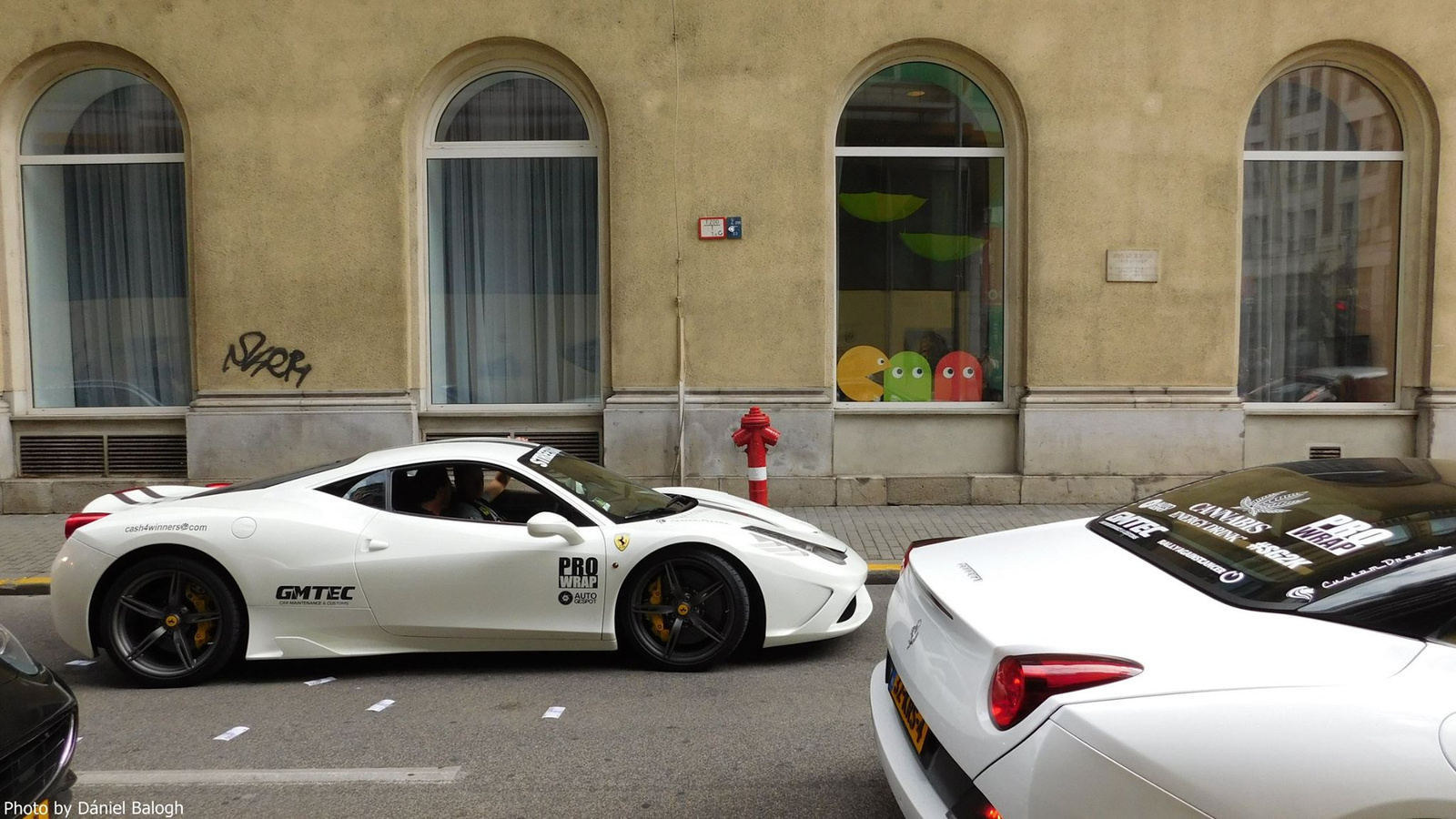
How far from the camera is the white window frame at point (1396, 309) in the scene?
33.1 feet

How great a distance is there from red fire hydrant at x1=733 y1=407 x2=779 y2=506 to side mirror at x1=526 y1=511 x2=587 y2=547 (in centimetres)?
320

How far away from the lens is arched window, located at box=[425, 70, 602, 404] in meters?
10.4

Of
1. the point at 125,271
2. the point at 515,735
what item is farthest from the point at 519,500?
the point at 125,271

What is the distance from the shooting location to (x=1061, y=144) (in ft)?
32.2

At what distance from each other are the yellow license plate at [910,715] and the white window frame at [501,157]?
23.8 feet

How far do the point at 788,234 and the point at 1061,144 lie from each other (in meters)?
2.87

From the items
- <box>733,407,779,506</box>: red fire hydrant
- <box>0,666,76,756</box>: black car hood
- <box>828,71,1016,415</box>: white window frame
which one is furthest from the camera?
<box>828,71,1016,415</box>: white window frame

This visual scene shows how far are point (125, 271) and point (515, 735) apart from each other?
29.1 feet

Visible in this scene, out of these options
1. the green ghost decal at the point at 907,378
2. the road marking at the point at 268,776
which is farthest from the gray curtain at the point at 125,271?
the road marking at the point at 268,776

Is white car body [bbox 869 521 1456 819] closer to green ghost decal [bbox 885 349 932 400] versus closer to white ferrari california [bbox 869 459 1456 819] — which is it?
white ferrari california [bbox 869 459 1456 819]

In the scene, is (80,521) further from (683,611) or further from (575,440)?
(575,440)

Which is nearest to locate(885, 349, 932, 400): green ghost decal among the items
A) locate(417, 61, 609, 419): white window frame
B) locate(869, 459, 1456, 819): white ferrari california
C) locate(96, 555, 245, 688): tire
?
locate(417, 61, 609, 419): white window frame

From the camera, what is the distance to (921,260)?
34.1 feet

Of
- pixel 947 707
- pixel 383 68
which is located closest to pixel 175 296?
pixel 383 68
